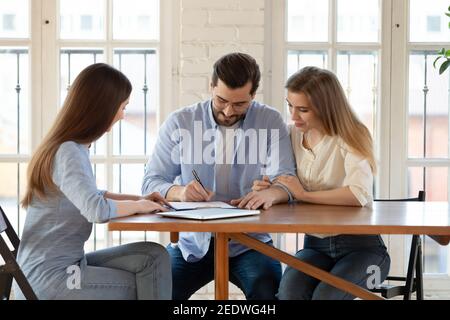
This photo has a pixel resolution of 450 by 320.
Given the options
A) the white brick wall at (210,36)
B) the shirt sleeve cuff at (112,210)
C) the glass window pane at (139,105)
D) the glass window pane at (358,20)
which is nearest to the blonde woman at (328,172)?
the shirt sleeve cuff at (112,210)

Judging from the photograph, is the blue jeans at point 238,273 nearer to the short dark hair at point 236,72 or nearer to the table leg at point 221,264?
the table leg at point 221,264

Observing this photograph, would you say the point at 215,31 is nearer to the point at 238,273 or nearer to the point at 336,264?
the point at 238,273

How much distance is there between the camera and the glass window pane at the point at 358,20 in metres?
4.38

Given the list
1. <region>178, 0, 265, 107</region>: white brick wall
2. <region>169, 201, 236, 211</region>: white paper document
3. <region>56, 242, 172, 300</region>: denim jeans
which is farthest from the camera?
<region>178, 0, 265, 107</region>: white brick wall

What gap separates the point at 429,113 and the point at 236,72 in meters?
1.77

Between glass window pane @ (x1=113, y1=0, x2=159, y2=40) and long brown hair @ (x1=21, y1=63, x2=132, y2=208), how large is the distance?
161 cm

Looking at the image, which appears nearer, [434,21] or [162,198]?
[162,198]

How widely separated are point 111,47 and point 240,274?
5.72 ft

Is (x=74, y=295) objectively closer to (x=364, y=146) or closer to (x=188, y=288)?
(x=188, y=288)

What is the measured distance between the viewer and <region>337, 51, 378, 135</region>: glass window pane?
444cm

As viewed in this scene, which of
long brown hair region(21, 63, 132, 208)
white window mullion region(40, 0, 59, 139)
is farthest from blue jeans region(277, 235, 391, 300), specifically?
white window mullion region(40, 0, 59, 139)

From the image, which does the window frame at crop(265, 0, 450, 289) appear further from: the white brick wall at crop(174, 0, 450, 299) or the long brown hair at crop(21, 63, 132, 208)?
the long brown hair at crop(21, 63, 132, 208)

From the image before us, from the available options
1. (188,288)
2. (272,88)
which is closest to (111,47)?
(272,88)
